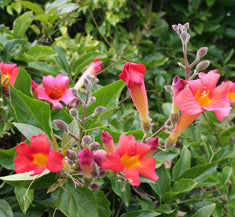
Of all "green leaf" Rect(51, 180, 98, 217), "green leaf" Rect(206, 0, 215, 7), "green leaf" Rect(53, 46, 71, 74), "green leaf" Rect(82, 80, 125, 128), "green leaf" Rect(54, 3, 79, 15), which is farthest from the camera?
"green leaf" Rect(206, 0, 215, 7)

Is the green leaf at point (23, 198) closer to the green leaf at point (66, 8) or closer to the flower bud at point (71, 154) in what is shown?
the flower bud at point (71, 154)

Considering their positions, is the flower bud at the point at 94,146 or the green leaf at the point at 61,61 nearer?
the flower bud at the point at 94,146

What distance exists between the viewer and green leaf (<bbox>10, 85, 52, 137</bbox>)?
2.11 ft

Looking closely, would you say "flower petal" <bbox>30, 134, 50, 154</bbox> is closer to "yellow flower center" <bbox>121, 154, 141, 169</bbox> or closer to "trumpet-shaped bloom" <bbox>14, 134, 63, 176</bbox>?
"trumpet-shaped bloom" <bbox>14, 134, 63, 176</bbox>

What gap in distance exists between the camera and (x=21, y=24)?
1.17 meters

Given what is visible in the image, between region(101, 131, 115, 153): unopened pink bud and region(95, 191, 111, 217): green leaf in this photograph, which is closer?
region(101, 131, 115, 153): unopened pink bud

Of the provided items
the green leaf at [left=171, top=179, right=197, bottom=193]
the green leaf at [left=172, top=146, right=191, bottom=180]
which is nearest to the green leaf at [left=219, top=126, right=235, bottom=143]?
the green leaf at [left=172, top=146, right=191, bottom=180]

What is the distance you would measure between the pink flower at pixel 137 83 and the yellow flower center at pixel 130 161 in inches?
4.3

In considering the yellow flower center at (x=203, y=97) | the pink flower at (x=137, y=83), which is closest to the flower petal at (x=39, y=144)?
the pink flower at (x=137, y=83)

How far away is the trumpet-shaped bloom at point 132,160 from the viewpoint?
0.49 metres

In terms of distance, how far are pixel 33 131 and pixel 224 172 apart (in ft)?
2.33

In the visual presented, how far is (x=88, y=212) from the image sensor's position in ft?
1.95

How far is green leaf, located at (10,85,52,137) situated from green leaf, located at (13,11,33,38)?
1.96 ft

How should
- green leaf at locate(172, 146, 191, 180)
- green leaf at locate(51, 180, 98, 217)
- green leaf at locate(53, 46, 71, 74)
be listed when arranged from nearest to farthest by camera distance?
green leaf at locate(51, 180, 98, 217) → green leaf at locate(172, 146, 191, 180) → green leaf at locate(53, 46, 71, 74)
